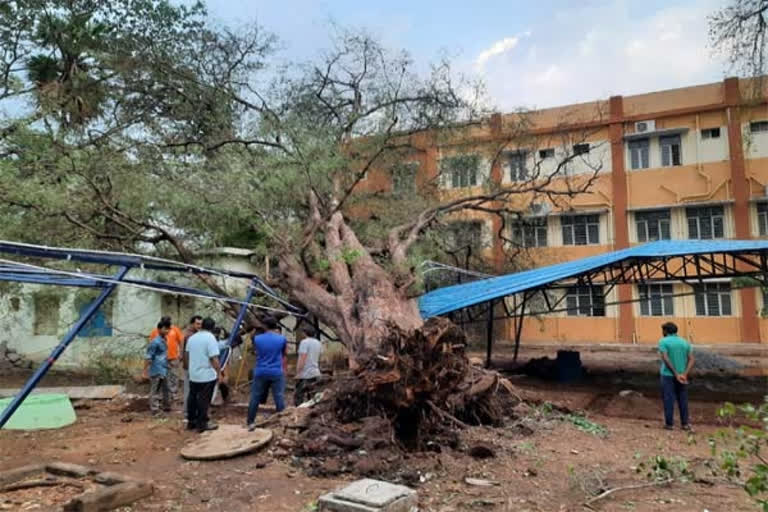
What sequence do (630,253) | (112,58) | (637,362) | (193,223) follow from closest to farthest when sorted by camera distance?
1. (630,253)
2. (193,223)
3. (112,58)
4. (637,362)

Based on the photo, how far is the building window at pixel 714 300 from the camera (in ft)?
65.1

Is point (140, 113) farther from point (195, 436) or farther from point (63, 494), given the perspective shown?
point (63, 494)

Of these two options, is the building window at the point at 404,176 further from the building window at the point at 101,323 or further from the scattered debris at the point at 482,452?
the scattered debris at the point at 482,452

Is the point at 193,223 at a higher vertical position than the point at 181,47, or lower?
lower

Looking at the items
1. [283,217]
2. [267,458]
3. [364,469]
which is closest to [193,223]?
[283,217]

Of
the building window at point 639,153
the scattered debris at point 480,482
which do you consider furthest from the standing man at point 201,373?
the building window at point 639,153

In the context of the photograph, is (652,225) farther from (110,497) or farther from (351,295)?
(110,497)

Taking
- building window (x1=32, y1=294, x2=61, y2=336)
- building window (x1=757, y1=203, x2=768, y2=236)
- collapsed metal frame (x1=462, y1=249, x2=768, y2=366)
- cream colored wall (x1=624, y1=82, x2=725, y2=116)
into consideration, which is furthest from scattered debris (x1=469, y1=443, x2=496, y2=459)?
cream colored wall (x1=624, y1=82, x2=725, y2=116)

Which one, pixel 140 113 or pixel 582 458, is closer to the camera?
pixel 582 458

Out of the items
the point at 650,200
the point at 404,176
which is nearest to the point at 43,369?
the point at 404,176

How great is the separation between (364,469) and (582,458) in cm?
233

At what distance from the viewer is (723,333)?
19.8 m

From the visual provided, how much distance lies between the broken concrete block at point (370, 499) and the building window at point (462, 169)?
1209cm

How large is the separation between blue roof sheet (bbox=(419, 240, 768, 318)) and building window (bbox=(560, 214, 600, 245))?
10755 millimetres
